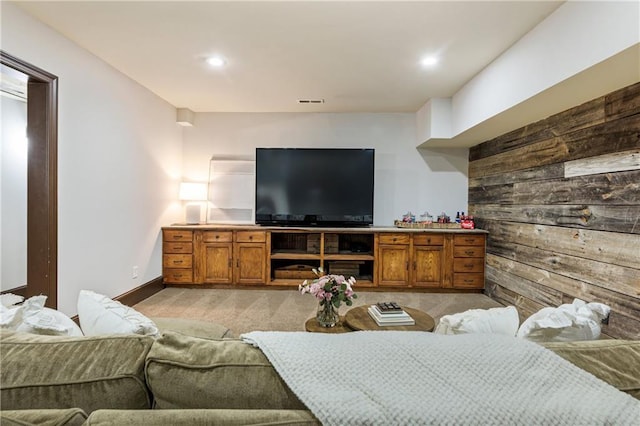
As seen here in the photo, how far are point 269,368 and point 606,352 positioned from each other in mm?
892

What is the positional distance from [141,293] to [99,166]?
1531 mm

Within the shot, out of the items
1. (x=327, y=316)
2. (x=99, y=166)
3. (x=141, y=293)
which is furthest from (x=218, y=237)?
(x=327, y=316)

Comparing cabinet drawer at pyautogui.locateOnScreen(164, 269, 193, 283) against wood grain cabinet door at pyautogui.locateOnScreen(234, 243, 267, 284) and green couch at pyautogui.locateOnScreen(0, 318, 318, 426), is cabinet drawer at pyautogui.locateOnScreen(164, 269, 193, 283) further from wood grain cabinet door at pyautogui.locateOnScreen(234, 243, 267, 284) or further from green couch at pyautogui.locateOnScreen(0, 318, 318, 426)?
green couch at pyautogui.locateOnScreen(0, 318, 318, 426)

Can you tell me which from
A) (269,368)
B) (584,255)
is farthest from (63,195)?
(584,255)

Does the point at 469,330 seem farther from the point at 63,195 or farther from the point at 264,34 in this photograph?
the point at 63,195

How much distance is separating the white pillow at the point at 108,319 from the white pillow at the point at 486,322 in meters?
1.13

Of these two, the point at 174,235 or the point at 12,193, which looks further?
the point at 174,235

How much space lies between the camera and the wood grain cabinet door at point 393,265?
4.11m

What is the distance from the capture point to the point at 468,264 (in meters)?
4.09

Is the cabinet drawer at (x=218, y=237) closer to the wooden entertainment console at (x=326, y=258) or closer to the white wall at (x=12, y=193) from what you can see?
the wooden entertainment console at (x=326, y=258)

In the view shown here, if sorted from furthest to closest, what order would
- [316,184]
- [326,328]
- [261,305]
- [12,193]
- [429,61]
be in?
1. [316,184]
2. [261,305]
3. [12,193]
4. [429,61]
5. [326,328]

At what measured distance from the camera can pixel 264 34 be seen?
8.11 feet

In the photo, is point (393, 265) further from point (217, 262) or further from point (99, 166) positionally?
point (99, 166)

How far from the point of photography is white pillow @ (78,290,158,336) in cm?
109
